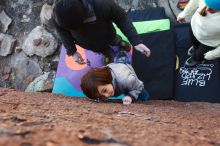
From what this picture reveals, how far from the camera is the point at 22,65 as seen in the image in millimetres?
3523

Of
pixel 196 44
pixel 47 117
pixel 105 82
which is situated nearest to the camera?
pixel 47 117

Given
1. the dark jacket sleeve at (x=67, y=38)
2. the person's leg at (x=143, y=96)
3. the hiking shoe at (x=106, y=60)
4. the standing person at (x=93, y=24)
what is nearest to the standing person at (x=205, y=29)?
the standing person at (x=93, y=24)

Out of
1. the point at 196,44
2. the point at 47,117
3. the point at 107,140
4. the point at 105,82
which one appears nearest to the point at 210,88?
the point at 196,44

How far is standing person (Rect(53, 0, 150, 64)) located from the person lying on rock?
0.18 meters

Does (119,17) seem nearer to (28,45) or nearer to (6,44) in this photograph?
(28,45)

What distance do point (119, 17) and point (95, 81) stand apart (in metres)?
0.40

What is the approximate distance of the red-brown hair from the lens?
6.96 ft

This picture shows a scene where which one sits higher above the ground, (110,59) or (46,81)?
(110,59)

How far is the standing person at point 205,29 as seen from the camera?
2.01 metres

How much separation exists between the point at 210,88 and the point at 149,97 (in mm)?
438

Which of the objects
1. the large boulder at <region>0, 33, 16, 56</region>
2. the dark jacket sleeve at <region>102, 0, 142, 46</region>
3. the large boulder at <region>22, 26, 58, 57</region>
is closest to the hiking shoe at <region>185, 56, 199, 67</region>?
the dark jacket sleeve at <region>102, 0, 142, 46</region>

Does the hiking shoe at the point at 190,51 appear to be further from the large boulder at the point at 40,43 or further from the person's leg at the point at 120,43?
the large boulder at the point at 40,43

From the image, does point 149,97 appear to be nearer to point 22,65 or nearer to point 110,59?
point 110,59

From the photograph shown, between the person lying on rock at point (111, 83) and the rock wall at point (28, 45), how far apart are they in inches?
43.7
